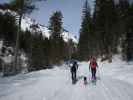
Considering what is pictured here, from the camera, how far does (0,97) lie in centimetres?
1650

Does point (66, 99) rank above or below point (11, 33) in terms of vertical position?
below

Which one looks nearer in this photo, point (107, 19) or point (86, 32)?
point (107, 19)

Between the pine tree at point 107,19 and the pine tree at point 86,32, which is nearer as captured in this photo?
the pine tree at point 107,19

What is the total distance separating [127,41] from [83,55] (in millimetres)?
29938

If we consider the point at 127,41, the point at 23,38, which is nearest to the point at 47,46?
the point at 23,38

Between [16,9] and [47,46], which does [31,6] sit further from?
[47,46]

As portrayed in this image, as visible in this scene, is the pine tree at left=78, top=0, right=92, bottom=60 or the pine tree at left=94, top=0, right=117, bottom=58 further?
the pine tree at left=78, top=0, right=92, bottom=60

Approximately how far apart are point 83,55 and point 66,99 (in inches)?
2833

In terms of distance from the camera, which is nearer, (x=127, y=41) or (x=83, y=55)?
(x=127, y=41)

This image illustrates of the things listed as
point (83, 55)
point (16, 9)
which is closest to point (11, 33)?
point (83, 55)

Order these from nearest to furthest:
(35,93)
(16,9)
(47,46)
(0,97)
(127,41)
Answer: (0,97) < (35,93) < (16,9) < (127,41) < (47,46)

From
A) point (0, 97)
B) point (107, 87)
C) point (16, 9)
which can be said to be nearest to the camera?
point (0, 97)

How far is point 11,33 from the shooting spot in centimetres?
7719

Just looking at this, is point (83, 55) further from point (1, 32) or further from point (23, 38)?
point (1, 32)
